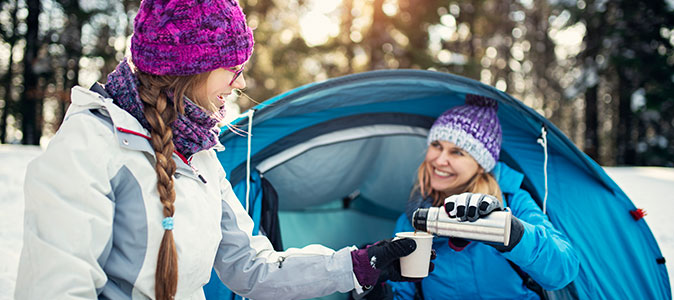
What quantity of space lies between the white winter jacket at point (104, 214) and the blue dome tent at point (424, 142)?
2.75 ft

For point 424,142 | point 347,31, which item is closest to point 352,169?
point 424,142

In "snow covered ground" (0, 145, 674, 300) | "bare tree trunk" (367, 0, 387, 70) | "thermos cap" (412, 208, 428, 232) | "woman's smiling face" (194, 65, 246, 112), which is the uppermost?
"bare tree trunk" (367, 0, 387, 70)

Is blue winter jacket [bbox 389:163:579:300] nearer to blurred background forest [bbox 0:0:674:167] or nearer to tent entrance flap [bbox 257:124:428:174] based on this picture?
tent entrance flap [bbox 257:124:428:174]

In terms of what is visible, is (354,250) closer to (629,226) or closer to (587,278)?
(587,278)

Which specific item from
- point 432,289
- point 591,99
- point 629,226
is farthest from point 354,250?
point 591,99

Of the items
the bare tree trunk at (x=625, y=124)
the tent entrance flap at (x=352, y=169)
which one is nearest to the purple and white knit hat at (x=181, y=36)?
the tent entrance flap at (x=352, y=169)

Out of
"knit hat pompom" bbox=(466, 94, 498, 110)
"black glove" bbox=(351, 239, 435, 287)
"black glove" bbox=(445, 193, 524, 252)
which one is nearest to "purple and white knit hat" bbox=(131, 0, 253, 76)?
"black glove" bbox=(351, 239, 435, 287)

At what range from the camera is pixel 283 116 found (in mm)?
2322

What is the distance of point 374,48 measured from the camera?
898cm

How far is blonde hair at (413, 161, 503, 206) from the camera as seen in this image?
214cm

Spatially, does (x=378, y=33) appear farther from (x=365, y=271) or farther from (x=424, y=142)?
(x=365, y=271)

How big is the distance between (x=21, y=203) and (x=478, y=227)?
3684 mm

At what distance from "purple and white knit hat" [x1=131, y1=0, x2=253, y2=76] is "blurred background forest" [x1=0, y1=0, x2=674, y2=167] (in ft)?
25.9

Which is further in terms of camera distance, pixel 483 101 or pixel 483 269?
pixel 483 101
